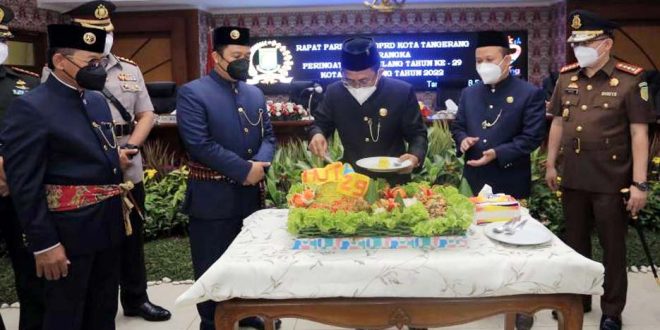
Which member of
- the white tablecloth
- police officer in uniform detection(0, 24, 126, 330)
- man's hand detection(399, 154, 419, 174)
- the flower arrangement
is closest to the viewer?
the white tablecloth

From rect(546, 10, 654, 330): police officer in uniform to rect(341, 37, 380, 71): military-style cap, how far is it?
100 centimetres

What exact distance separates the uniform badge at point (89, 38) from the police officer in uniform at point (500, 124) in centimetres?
171

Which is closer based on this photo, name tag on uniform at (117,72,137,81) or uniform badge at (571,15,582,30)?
uniform badge at (571,15,582,30)

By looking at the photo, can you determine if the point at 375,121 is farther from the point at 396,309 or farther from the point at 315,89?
the point at 315,89

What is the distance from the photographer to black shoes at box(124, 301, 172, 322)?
3.19 metres

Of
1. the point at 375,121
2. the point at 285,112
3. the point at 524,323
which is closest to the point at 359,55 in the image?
the point at 375,121

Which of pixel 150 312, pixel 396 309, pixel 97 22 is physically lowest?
pixel 150 312

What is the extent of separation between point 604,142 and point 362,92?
114 cm

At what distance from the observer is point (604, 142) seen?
2805mm

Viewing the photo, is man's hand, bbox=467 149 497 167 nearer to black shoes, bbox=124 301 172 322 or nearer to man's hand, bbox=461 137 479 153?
man's hand, bbox=461 137 479 153

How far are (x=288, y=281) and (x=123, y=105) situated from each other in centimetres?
174

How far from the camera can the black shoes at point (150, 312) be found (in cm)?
319

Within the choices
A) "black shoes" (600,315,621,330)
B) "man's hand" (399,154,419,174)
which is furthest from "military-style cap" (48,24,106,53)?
"black shoes" (600,315,621,330)

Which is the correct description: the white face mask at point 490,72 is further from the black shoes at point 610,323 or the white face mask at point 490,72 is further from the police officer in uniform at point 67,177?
the police officer in uniform at point 67,177
